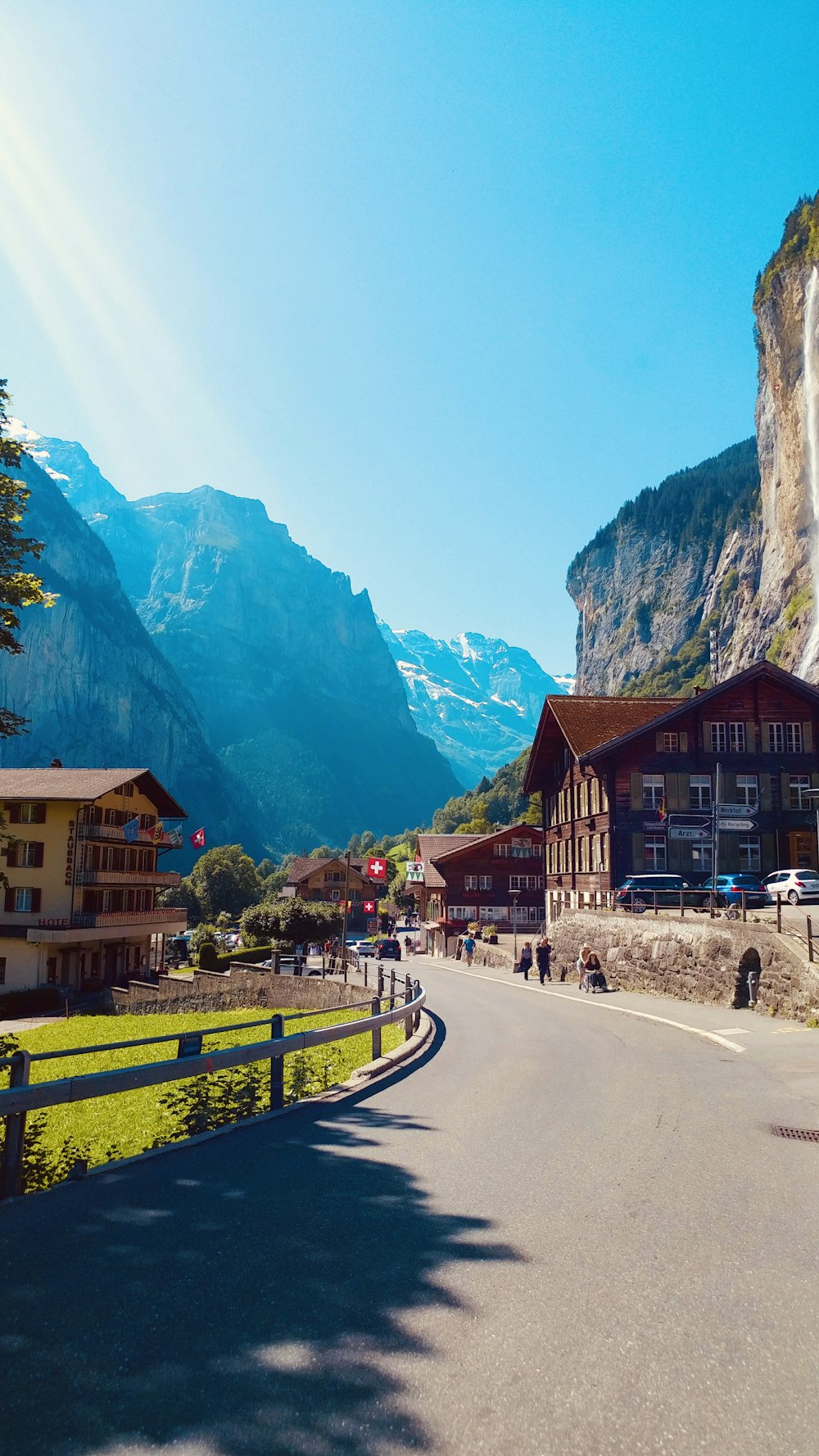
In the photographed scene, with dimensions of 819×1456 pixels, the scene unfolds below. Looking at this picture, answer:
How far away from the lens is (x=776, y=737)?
4291 cm

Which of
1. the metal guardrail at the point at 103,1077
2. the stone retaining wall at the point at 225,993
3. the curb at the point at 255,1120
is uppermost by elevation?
the metal guardrail at the point at 103,1077

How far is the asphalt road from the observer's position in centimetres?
373

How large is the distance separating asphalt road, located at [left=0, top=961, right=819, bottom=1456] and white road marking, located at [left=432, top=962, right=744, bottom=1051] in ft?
28.4

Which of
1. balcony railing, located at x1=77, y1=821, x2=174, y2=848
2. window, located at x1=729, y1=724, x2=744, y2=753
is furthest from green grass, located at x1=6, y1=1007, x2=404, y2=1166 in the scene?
window, located at x1=729, y1=724, x2=744, y2=753

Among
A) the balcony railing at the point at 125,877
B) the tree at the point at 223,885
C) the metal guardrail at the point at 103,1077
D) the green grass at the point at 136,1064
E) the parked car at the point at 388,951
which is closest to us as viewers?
the metal guardrail at the point at 103,1077

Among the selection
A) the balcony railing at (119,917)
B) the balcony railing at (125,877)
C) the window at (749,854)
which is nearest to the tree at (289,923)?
the balcony railing at (119,917)

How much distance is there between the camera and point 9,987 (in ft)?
174

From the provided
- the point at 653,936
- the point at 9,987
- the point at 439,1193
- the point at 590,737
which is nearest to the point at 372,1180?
the point at 439,1193

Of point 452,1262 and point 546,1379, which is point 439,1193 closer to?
point 452,1262

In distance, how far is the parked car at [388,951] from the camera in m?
65.4

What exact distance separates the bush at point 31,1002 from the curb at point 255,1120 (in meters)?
39.4

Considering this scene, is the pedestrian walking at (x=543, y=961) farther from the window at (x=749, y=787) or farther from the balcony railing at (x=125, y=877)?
the balcony railing at (x=125, y=877)

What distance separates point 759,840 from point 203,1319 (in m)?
41.3

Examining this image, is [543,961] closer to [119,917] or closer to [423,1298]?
[119,917]
